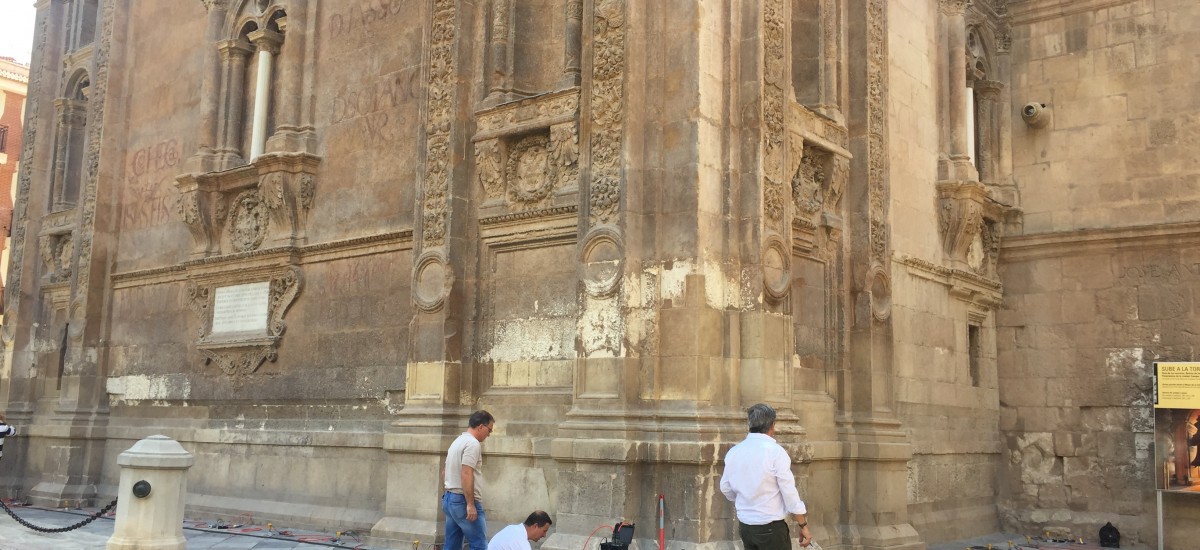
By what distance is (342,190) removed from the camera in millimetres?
14289

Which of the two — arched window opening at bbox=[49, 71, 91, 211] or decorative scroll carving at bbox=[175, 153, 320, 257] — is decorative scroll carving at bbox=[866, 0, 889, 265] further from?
arched window opening at bbox=[49, 71, 91, 211]

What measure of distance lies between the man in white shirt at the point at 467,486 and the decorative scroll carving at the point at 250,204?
659cm

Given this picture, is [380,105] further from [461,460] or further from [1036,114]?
[1036,114]

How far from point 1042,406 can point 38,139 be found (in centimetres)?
1791

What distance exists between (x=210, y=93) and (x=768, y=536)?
40.4ft

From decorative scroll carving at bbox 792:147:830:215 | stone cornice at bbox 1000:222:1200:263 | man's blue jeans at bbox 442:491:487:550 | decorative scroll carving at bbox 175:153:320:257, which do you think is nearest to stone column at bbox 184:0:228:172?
decorative scroll carving at bbox 175:153:320:257

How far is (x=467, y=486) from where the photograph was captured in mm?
8820

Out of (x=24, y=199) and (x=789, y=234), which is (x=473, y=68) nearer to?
(x=789, y=234)

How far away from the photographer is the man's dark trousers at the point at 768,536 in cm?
709

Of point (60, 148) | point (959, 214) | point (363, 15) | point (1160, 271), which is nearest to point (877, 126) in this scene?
point (959, 214)

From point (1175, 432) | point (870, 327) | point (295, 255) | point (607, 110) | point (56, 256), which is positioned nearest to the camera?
point (607, 110)

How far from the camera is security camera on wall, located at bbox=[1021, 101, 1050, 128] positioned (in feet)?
54.1

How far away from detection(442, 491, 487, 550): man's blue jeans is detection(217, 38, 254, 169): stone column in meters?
8.82

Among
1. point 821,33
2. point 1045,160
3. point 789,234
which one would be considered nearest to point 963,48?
point 1045,160
